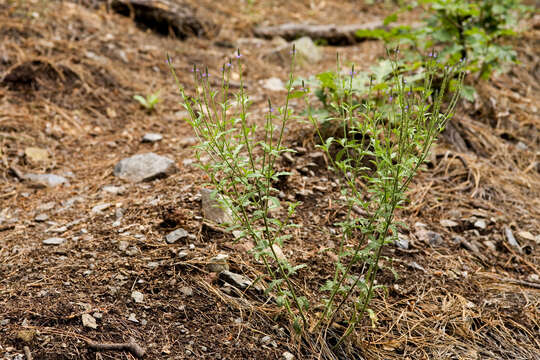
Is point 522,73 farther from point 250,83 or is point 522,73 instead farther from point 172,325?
point 172,325

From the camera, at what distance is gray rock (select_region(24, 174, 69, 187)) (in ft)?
10.4

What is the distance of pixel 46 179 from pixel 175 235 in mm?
1442

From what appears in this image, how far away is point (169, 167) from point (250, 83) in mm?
2086

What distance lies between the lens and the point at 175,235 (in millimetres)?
2377

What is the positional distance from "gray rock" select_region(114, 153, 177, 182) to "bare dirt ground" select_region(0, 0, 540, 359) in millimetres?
103

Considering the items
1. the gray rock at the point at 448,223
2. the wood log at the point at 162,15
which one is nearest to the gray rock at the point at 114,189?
the gray rock at the point at 448,223

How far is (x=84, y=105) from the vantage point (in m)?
4.07

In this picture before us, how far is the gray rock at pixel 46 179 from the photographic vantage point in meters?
3.17

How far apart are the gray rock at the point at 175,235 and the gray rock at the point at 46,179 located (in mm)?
1312

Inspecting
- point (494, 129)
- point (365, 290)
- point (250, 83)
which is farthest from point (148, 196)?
point (494, 129)

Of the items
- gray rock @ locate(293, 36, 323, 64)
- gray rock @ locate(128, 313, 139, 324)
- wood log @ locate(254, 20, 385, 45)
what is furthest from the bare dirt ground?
wood log @ locate(254, 20, 385, 45)

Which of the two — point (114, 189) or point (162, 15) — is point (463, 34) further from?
point (162, 15)

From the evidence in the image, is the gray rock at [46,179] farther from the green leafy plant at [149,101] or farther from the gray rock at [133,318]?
the gray rock at [133,318]

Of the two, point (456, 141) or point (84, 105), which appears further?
point (84, 105)
